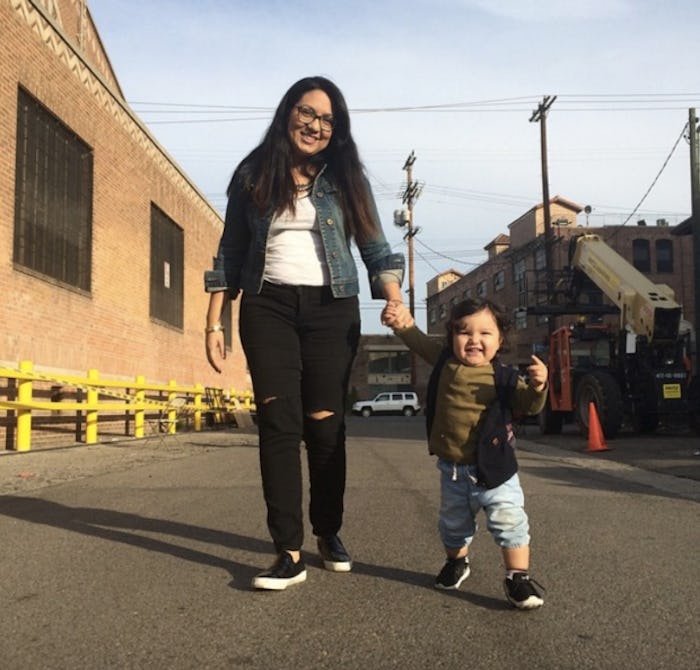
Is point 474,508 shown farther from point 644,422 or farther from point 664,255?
point 664,255

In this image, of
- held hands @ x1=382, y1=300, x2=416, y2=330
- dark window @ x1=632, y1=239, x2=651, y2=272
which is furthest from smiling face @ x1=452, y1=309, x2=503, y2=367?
dark window @ x1=632, y1=239, x2=651, y2=272

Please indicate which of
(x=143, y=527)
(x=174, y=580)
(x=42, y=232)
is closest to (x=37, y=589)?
(x=174, y=580)

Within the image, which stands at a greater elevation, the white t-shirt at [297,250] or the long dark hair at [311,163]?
the long dark hair at [311,163]

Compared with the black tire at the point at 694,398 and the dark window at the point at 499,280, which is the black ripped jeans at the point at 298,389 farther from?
the dark window at the point at 499,280

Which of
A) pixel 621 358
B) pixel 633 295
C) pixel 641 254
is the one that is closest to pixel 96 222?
pixel 633 295

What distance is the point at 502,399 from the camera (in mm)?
3076

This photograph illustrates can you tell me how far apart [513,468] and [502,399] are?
0.90 ft

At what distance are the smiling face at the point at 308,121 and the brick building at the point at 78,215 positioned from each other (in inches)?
323

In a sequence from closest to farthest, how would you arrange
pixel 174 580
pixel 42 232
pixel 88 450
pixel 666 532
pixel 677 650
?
pixel 677 650 → pixel 174 580 → pixel 666 532 → pixel 88 450 → pixel 42 232

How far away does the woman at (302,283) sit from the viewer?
→ 10.8 feet

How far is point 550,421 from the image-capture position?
50.4 ft

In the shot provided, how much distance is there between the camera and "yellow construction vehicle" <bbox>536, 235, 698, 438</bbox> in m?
13.2

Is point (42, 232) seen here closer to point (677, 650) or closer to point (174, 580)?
point (174, 580)

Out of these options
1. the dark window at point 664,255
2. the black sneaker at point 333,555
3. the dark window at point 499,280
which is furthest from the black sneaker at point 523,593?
the dark window at point 499,280
